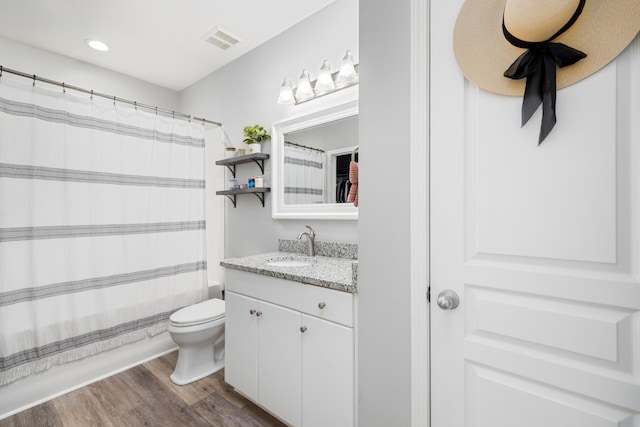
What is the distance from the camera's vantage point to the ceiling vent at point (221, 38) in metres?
2.24

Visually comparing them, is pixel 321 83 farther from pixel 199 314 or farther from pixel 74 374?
pixel 74 374

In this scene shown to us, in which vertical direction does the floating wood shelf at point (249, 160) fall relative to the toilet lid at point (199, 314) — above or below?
above

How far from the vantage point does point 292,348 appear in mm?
1443

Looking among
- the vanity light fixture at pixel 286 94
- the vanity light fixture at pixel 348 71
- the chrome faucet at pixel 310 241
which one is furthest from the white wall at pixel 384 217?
the vanity light fixture at pixel 286 94

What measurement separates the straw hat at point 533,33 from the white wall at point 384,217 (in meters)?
0.20

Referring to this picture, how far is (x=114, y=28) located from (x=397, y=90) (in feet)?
8.09

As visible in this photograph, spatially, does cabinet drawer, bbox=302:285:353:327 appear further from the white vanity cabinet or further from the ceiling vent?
the ceiling vent

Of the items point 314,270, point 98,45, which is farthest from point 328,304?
point 98,45

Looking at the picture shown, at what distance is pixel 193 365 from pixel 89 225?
128cm

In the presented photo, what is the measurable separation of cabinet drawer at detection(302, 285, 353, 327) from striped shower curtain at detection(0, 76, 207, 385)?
1.63 meters

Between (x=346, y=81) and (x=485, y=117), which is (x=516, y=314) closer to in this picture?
(x=485, y=117)

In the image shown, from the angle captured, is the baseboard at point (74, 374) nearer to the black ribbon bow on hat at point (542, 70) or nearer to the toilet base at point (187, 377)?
the toilet base at point (187, 377)

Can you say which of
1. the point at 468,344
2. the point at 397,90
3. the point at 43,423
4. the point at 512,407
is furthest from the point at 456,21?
the point at 43,423

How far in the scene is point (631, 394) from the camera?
0.70m
